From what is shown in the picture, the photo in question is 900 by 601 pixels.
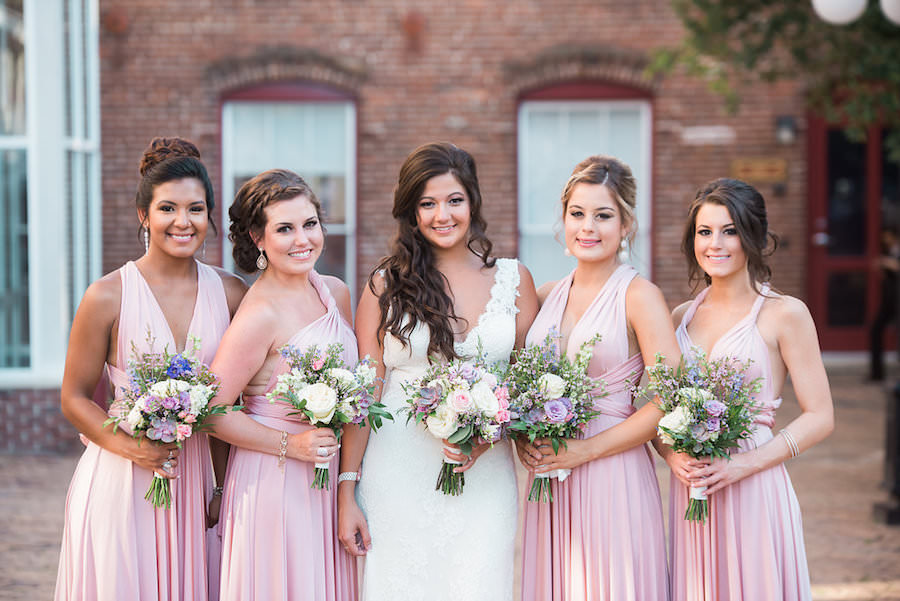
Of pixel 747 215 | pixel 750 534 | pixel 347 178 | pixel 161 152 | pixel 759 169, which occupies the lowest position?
pixel 750 534

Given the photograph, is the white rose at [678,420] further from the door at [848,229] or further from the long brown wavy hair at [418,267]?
the door at [848,229]

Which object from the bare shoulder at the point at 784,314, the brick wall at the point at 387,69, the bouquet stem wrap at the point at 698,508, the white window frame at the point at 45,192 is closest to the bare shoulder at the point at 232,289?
the bouquet stem wrap at the point at 698,508

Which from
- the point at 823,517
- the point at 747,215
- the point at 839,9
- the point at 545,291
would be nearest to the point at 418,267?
the point at 545,291

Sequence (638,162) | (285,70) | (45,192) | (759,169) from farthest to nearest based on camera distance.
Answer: (638,162) → (759,169) → (285,70) → (45,192)

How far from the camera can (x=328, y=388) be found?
332 cm

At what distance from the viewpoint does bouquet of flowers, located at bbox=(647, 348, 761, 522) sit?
336cm

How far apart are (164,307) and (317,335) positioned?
607 mm

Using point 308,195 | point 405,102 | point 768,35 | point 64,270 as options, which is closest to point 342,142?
point 405,102

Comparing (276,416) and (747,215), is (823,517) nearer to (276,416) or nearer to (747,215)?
(747,215)

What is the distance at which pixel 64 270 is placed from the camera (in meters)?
9.05

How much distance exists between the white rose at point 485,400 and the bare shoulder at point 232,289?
3.65 feet

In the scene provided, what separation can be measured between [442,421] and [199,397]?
82 cm

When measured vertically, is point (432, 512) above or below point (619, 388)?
below

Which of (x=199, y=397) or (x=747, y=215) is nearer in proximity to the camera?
(x=199, y=397)
